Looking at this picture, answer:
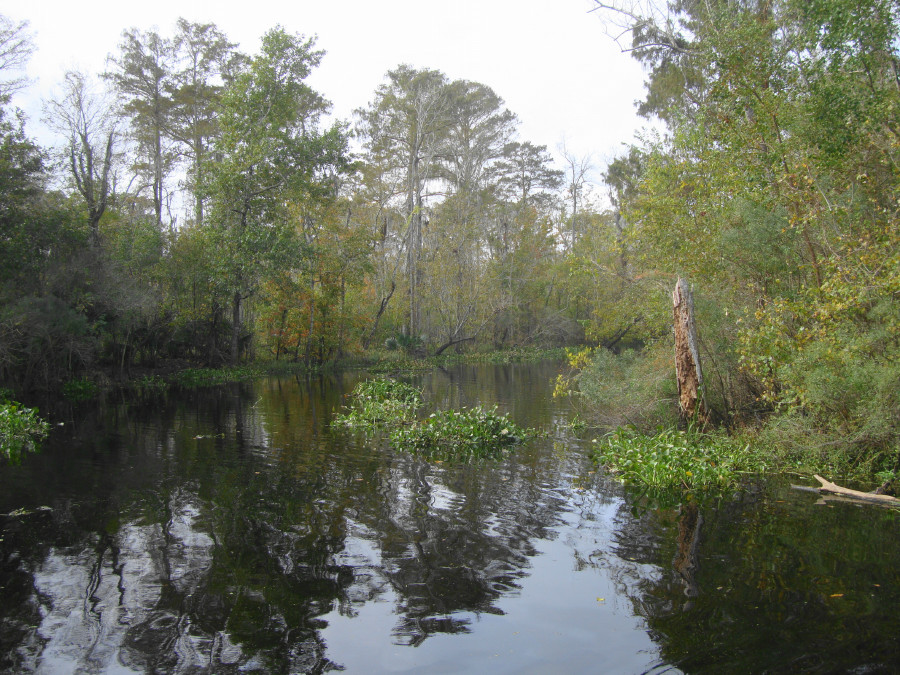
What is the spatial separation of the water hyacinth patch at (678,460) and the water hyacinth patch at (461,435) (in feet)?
8.13

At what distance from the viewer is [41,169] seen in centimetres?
1934

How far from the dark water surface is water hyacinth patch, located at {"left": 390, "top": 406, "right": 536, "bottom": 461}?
5.25 feet

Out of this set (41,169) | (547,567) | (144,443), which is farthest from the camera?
(41,169)

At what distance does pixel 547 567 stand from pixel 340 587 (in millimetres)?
2043

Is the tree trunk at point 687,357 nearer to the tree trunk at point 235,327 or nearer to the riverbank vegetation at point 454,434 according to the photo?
the riverbank vegetation at point 454,434

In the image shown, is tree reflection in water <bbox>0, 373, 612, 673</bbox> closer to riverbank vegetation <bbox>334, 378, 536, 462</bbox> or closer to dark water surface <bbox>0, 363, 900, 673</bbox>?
dark water surface <bbox>0, 363, 900, 673</bbox>

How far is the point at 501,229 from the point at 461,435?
102 feet

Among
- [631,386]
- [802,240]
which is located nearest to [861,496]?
[802,240]

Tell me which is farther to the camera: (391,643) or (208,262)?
(208,262)

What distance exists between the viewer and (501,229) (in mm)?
42031

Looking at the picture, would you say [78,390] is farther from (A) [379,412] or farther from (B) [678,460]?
(B) [678,460]

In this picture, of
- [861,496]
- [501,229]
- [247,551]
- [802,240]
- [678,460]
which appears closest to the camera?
[247,551]

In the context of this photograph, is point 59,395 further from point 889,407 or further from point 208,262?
point 889,407

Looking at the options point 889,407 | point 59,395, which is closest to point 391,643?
point 889,407
